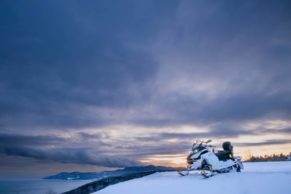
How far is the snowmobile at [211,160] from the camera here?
1653cm

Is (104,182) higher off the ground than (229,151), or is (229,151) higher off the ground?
(229,151)

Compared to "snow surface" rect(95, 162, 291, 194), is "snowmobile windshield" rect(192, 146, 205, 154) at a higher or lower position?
higher

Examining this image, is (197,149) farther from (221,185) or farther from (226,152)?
(221,185)

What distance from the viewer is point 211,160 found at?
1661cm

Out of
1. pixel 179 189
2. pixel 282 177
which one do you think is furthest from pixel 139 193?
pixel 282 177

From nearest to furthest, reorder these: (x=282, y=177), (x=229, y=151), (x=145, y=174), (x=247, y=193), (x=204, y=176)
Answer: (x=247, y=193) → (x=282, y=177) → (x=204, y=176) → (x=229, y=151) → (x=145, y=174)

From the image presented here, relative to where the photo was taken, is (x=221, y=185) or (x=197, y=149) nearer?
(x=221, y=185)

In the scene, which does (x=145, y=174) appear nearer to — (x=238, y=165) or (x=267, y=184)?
(x=238, y=165)

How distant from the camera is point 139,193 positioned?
A: 1411 cm

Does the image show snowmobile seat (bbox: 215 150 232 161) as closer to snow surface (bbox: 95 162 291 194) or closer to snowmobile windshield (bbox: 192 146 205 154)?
snowmobile windshield (bbox: 192 146 205 154)

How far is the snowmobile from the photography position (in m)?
16.5

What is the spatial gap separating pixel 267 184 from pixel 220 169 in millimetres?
4411

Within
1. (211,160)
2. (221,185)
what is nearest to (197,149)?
(211,160)

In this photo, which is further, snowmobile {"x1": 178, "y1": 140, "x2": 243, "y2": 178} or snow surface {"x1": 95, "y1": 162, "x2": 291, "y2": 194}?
snowmobile {"x1": 178, "y1": 140, "x2": 243, "y2": 178}
